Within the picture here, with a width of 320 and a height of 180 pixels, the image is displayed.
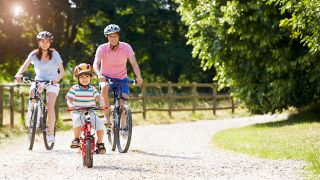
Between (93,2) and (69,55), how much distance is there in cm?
322

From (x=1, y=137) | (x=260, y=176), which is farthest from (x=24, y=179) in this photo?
(x=1, y=137)

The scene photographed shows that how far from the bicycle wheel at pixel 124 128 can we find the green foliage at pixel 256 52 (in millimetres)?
7227

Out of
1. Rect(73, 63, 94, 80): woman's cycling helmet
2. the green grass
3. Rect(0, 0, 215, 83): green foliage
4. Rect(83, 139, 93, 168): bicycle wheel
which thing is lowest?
the green grass

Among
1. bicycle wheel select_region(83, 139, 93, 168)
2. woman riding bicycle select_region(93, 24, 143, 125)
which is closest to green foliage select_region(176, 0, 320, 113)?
woman riding bicycle select_region(93, 24, 143, 125)

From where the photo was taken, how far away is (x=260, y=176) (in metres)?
8.22

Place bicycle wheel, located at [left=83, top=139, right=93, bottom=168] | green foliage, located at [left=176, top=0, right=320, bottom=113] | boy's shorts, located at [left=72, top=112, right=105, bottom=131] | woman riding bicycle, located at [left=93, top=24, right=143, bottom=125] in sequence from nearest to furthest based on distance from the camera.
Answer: bicycle wheel, located at [left=83, top=139, right=93, bottom=168], boy's shorts, located at [left=72, top=112, right=105, bottom=131], woman riding bicycle, located at [left=93, top=24, right=143, bottom=125], green foliage, located at [left=176, top=0, right=320, bottom=113]

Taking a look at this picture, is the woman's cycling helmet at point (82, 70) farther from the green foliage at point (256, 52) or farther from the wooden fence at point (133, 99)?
the wooden fence at point (133, 99)

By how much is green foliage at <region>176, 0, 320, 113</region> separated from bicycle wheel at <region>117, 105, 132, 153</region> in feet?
23.7

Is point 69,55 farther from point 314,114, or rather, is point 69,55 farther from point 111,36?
point 111,36

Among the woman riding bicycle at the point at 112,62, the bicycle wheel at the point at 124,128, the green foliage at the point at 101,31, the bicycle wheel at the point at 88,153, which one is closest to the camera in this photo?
the bicycle wheel at the point at 88,153

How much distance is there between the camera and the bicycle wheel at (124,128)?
35.4 ft

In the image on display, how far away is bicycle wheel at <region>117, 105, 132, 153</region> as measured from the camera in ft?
35.4

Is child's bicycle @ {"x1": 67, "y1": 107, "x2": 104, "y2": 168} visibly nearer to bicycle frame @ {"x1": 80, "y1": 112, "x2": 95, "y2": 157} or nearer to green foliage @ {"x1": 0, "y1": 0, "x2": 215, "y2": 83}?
bicycle frame @ {"x1": 80, "y1": 112, "x2": 95, "y2": 157}

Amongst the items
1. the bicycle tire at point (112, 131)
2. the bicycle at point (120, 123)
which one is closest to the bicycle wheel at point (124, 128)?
the bicycle at point (120, 123)
